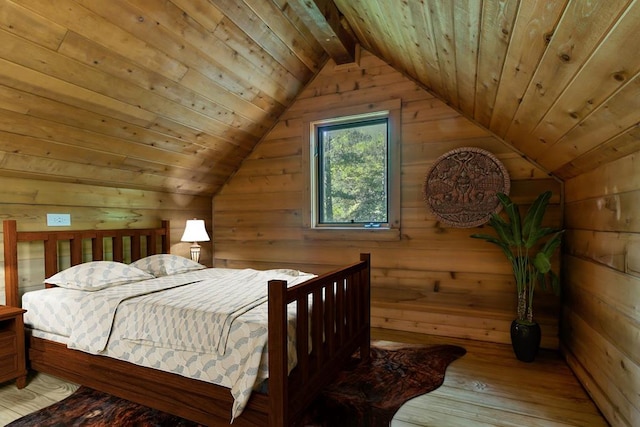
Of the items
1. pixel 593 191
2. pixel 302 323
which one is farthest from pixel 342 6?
pixel 302 323

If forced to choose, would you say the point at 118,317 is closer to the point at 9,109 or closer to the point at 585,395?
the point at 9,109

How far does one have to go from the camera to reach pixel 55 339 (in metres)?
2.29

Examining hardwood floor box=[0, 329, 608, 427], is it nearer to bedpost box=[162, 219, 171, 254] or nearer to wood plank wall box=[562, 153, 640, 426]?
wood plank wall box=[562, 153, 640, 426]

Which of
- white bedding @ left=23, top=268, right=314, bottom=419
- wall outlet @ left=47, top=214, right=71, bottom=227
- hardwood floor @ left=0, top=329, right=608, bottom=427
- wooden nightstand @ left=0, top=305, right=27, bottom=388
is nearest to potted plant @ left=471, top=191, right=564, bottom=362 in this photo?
hardwood floor @ left=0, top=329, right=608, bottom=427

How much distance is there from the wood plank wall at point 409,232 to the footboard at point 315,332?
0.80 m

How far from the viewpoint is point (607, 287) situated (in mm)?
1921

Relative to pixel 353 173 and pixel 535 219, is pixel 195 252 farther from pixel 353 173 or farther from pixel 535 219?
pixel 535 219

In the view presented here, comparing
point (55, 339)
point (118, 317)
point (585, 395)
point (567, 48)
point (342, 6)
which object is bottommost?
point (585, 395)

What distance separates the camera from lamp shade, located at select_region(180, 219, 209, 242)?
12.3 ft

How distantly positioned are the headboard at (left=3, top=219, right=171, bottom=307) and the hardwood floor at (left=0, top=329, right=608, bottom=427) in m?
0.77

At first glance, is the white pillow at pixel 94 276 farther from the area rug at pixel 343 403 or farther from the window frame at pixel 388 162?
the window frame at pixel 388 162

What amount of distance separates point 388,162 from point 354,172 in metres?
0.40

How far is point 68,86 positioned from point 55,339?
5.63ft

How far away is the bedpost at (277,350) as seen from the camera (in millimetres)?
1508
